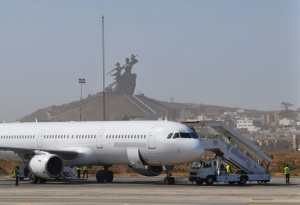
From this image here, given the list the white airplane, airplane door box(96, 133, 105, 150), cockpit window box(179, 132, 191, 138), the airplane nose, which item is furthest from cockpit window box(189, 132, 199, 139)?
airplane door box(96, 133, 105, 150)

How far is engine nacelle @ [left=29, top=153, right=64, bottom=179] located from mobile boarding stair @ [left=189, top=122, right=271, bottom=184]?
8.88 m

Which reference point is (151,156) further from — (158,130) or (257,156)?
(257,156)

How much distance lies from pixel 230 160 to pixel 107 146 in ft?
26.6

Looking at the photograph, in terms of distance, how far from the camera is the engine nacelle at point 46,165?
50812mm

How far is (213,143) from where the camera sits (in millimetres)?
48469

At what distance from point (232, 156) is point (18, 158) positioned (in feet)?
53.9

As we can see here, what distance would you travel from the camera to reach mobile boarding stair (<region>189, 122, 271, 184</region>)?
4738 centimetres

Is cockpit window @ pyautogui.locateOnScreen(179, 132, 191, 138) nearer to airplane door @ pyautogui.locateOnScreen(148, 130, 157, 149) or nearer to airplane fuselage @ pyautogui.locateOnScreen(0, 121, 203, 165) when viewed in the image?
airplane fuselage @ pyautogui.locateOnScreen(0, 121, 203, 165)

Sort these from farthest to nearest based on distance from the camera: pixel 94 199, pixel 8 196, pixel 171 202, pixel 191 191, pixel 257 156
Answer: pixel 257 156 → pixel 191 191 → pixel 8 196 → pixel 94 199 → pixel 171 202

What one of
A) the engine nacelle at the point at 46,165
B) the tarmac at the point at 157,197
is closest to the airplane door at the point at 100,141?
the engine nacelle at the point at 46,165

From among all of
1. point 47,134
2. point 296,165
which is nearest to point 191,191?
point 47,134

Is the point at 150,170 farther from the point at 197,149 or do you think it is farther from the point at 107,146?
the point at 197,149

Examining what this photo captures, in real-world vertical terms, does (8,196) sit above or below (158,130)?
below

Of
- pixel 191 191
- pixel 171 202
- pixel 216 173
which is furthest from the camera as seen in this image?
pixel 216 173
